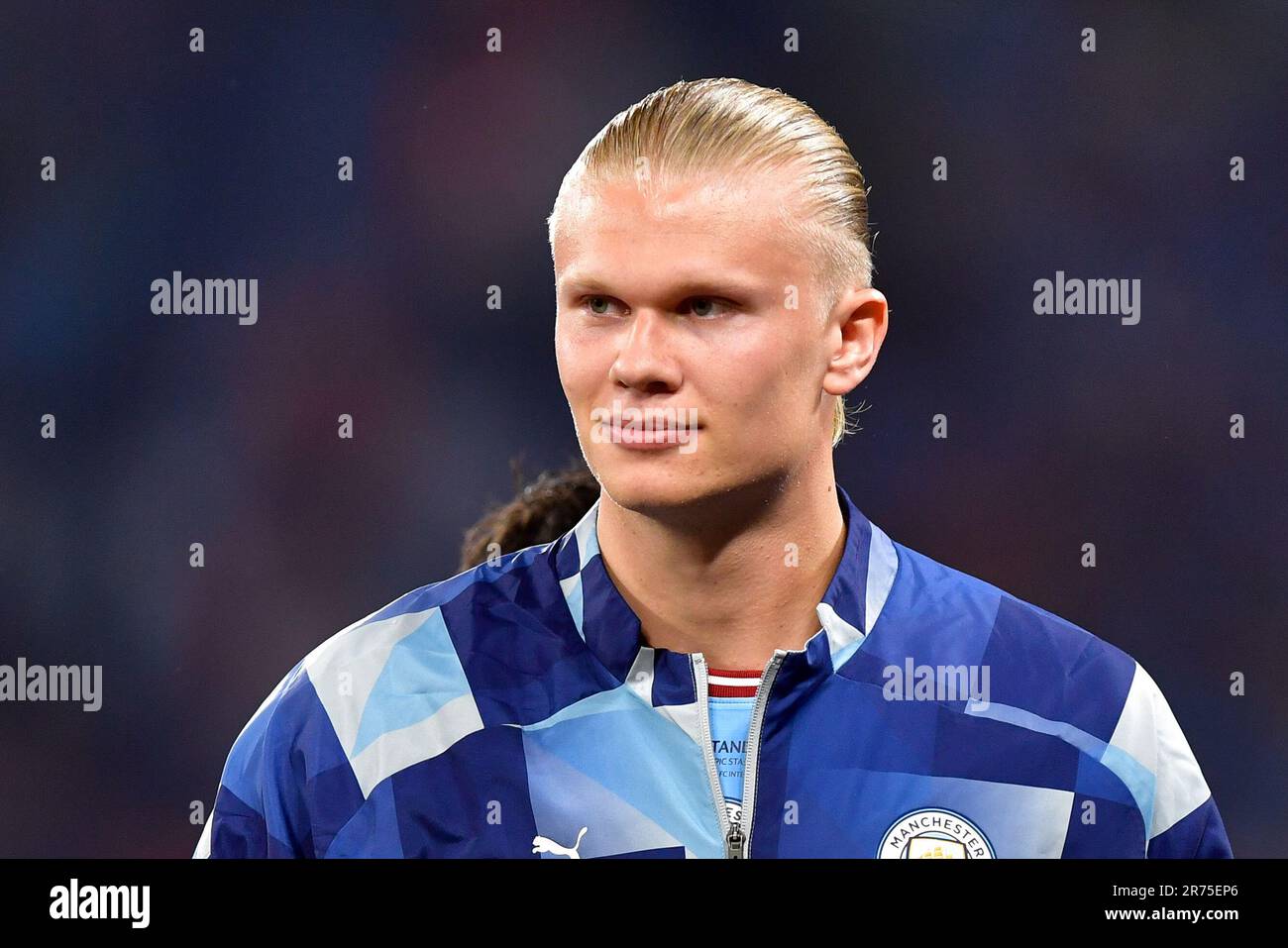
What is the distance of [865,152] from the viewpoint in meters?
2.90

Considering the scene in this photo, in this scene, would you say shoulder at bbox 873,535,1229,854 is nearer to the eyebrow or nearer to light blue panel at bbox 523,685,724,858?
light blue panel at bbox 523,685,724,858

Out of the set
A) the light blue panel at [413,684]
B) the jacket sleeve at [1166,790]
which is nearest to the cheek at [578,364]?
the light blue panel at [413,684]

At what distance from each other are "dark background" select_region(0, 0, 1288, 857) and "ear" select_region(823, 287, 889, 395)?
2.36 ft

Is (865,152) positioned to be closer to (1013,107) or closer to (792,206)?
(1013,107)

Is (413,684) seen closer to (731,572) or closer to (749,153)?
(731,572)

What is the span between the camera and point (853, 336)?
2.29 m

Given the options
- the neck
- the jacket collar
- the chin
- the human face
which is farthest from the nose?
the jacket collar

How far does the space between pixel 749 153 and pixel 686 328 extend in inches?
11.2

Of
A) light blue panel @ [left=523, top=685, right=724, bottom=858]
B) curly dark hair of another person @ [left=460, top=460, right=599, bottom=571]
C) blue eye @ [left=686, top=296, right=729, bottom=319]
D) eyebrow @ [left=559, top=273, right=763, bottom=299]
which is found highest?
eyebrow @ [left=559, top=273, right=763, bottom=299]

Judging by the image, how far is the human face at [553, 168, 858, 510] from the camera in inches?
83.0

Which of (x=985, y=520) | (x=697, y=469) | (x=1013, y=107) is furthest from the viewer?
(x=985, y=520)

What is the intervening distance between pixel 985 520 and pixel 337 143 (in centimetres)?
163

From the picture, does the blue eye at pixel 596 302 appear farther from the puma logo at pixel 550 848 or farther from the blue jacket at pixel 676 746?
the puma logo at pixel 550 848
